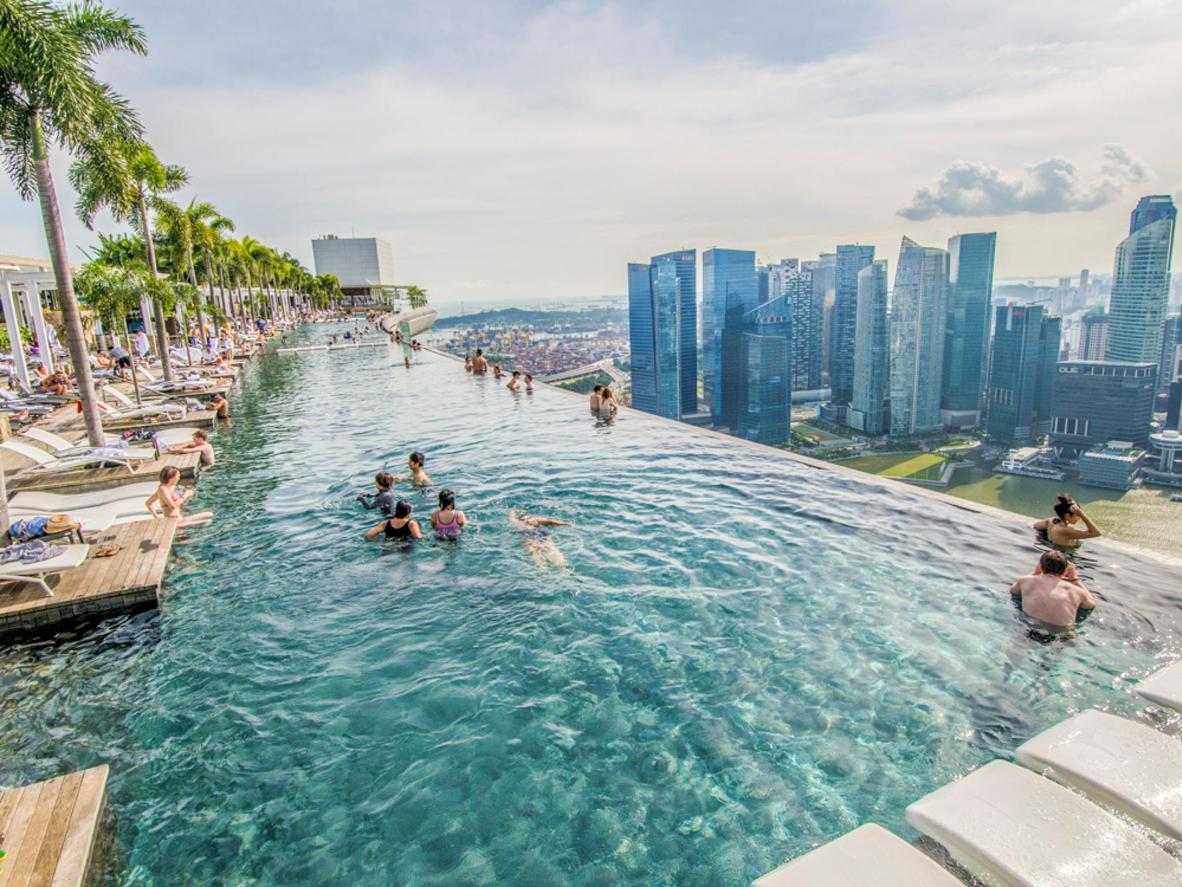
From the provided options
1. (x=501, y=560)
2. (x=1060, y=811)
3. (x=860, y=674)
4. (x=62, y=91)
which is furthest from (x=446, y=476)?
(x=1060, y=811)

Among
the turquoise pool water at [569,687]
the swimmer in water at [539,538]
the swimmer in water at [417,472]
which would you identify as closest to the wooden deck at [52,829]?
the turquoise pool water at [569,687]

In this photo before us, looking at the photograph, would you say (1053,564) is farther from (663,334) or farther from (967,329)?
(663,334)

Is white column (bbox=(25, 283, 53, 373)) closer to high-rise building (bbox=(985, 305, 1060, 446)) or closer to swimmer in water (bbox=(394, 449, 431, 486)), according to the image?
swimmer in water (bbox=(394, 449, 431, 486))

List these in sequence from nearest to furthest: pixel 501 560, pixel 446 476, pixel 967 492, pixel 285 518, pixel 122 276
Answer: pixel 501 560 < pixel 285 518 < pixel 446 476 < pixel 122 276 < pixel 967 492

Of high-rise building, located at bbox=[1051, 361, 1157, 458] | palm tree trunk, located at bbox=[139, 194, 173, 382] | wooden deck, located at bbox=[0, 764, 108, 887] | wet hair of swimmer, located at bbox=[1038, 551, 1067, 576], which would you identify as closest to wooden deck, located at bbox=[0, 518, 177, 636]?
wooden deck, located at bbox=[0, 764, 108, 887]

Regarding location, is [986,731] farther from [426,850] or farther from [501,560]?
[501,560]

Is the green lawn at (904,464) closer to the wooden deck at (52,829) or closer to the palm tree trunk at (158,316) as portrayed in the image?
the palm tree trunk at (158,316)

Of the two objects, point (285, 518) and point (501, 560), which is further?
point (285, 518)
